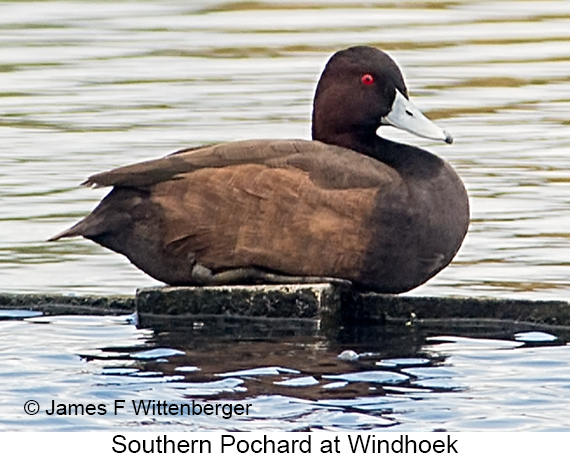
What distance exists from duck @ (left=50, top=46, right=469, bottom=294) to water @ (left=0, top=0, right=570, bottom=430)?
0.37m

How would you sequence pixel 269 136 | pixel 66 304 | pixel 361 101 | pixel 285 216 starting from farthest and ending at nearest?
pixel 269 136 < pixel 361 101 < pixel 66 304 < pixel 285 216

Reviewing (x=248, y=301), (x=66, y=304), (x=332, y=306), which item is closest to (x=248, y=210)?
(x=248, y=301)

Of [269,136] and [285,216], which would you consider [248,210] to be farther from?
[269,136]

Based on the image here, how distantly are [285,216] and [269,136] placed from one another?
5274mm

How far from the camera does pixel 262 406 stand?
21.8 feet

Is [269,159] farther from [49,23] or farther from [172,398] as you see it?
[49,23]

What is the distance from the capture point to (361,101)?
876 cm

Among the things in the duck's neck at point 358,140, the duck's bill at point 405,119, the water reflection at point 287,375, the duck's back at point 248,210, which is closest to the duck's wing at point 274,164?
the duck's back at point 248,210

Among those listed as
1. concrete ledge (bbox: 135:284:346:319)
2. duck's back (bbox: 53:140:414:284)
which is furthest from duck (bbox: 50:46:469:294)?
concrete ledge (bbox: 135:284:346:319)

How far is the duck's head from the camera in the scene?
345 inches

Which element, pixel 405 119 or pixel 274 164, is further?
pixel 405 119

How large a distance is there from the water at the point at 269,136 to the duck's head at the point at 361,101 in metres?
1.04

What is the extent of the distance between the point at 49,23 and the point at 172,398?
13652 mm

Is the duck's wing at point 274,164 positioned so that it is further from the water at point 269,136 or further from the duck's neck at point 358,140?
the water at point 269,136
